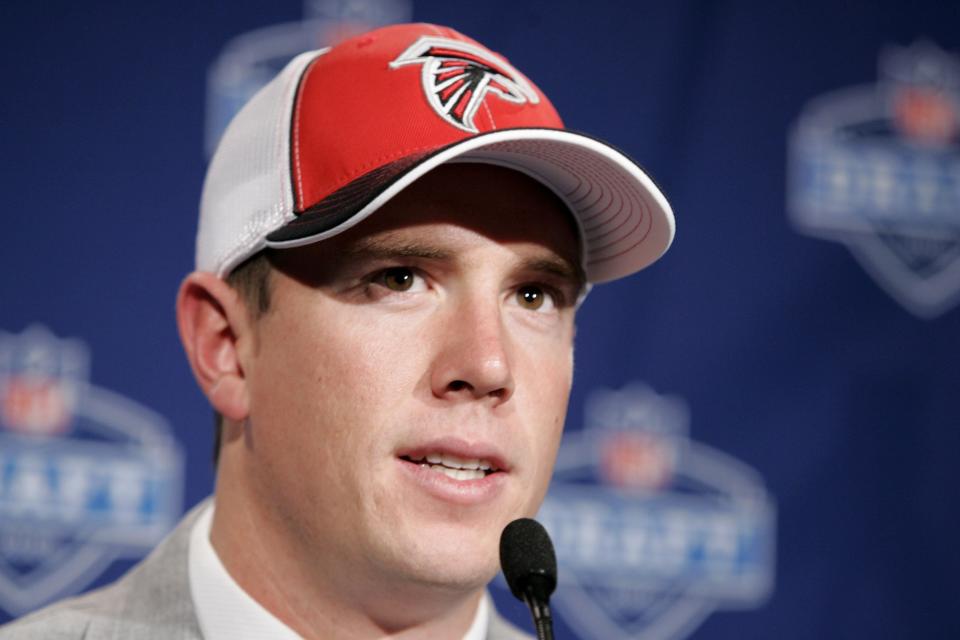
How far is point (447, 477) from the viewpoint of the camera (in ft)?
2.94

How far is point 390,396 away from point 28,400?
90cm

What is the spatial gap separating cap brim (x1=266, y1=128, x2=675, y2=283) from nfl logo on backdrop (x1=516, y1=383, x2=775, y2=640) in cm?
78

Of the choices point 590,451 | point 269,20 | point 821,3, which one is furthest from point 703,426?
point 269,20

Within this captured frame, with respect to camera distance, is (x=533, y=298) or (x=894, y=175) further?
(x=894, y=175)

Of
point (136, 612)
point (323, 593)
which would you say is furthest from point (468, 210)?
point (136, 612)

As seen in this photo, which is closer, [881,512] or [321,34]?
[321,34]

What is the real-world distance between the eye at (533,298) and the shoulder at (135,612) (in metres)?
0.36

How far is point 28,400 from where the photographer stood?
1631 millimetres

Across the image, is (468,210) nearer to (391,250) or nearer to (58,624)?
(391,250)

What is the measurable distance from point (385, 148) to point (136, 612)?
1.38 ft

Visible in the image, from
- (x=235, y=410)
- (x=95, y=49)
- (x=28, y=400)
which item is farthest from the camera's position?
(x=95, y=49)

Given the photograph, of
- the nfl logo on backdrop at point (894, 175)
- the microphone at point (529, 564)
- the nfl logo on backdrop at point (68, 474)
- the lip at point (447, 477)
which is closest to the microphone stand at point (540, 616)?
the microphone at point (529, 564)

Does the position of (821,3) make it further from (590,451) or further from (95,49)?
(95,49)

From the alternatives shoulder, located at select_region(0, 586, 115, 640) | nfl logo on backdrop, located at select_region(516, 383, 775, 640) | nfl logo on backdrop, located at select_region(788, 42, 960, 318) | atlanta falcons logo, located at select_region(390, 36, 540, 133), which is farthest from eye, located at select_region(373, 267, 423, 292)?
nfl logo on backdrop, located at select_region(788, 42, 960, 318)
